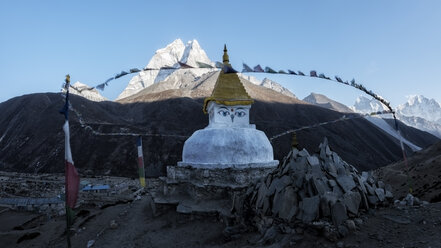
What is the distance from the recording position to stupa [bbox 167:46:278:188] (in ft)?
40.3

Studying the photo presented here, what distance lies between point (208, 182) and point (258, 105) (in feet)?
204

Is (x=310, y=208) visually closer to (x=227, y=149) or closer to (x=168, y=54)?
(x=227, y=149)

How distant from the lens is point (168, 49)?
546 feet

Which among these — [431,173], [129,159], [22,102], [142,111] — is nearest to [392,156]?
[431,173]

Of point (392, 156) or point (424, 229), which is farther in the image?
point (392, 156)

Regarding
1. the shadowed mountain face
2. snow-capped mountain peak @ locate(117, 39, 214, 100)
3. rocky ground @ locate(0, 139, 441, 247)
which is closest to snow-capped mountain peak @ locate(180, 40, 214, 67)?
snow-capped mountain peak @ locate(117, 39, 214, 100)

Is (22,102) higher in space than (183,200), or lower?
higher

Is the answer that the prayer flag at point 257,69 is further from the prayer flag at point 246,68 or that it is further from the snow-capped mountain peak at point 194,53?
the snow-capped mountain peak at point 194,53

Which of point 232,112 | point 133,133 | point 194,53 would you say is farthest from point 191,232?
point 194,53

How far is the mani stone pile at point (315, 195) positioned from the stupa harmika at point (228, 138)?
4.12 meters

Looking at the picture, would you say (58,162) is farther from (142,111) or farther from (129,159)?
(142,111)

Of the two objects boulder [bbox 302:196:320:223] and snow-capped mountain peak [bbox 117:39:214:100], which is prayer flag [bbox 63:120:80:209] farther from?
snow-capped mountain peak [bbox 117:39:214:100]

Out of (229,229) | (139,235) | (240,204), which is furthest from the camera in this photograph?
(139,235)

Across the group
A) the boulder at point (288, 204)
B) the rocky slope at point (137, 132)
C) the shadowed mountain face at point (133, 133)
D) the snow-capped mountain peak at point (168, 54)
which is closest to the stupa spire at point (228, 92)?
the boulder at point (288, 204)
